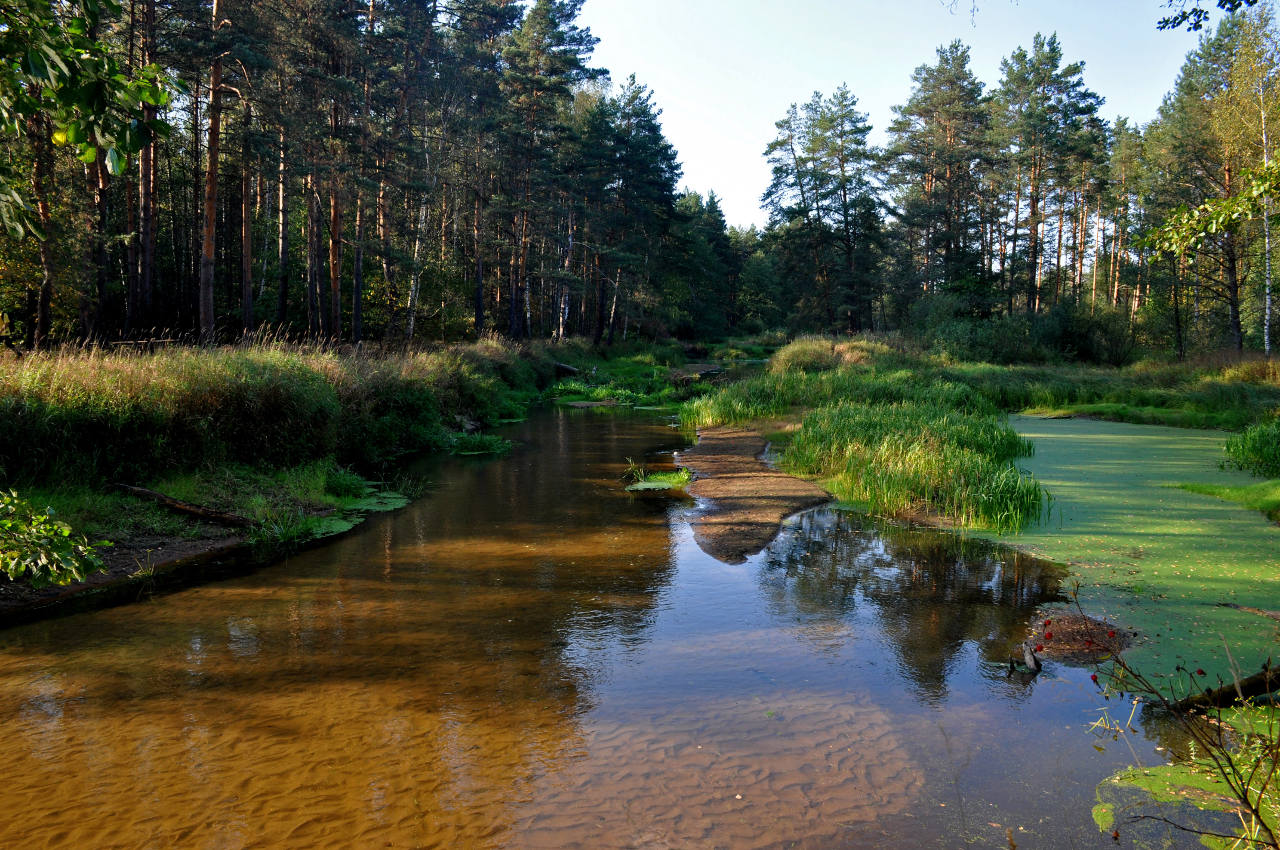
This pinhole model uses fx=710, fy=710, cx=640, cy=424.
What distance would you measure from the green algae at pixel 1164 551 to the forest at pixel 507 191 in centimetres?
318

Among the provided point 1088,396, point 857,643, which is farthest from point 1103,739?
point 1088,396

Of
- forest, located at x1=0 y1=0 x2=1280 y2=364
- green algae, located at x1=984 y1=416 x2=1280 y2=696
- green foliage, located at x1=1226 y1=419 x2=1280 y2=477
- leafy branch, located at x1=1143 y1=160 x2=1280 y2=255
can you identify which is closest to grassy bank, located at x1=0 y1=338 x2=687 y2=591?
forest, located at x1=0 y1=0 x2=1280 y2=364

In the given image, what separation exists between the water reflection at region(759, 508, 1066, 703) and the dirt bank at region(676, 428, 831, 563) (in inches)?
17.2

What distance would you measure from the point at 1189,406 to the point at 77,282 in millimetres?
27335

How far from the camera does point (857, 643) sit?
5.83 meters

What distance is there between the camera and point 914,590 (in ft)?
23.2

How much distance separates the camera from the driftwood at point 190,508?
8070mm

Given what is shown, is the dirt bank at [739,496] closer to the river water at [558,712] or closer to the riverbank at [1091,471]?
the riverbank at [1091,471]

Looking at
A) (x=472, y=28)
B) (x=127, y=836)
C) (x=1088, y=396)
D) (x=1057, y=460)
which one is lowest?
(x=127, y=836)

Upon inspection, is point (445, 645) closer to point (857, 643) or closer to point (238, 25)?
point (857, 643)

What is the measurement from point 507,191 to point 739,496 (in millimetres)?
25744

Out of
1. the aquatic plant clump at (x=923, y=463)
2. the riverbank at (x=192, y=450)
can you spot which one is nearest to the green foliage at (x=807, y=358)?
the aquatic plant clump at (x=923, y=463)

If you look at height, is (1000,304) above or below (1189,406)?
above

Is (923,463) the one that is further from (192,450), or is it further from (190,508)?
(192,450)
